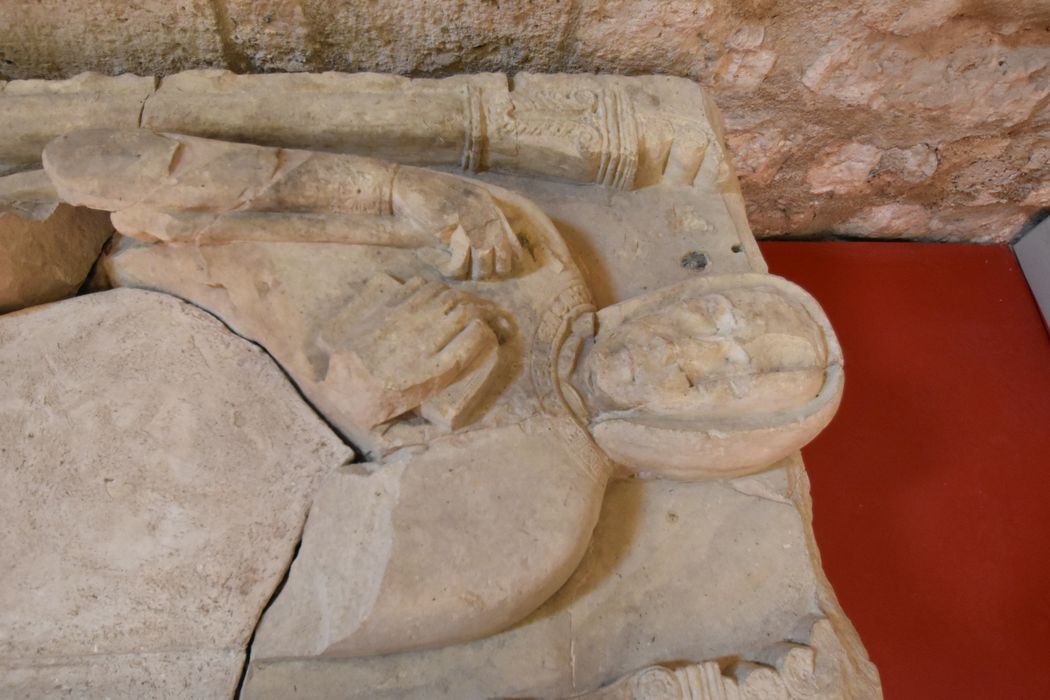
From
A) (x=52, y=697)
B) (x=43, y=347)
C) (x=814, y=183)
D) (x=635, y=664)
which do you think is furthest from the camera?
(x=814, y=183)

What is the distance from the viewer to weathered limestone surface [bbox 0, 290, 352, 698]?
1.64 metres

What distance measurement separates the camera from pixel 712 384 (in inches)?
69.7

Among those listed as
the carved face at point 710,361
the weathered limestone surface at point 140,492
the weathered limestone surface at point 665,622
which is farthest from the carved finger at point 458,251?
the weathered limestone surface at point 665,622

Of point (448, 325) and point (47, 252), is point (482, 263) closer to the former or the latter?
point (448, 325)

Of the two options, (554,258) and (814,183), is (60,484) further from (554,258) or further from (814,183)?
(814,183)

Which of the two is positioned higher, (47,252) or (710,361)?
(47,252)

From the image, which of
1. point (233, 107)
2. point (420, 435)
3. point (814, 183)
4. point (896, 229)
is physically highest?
point (233, 107)

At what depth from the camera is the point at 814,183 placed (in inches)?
125

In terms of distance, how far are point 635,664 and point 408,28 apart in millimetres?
1869

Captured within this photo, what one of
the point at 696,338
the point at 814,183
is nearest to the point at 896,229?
the point at 814,183

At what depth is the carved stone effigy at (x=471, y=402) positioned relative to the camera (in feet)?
5.32

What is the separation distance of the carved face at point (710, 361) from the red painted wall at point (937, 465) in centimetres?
115

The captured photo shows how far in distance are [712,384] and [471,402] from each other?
22.0 inches

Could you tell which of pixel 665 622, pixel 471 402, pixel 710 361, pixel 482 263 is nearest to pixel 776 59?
pixel 710 361
